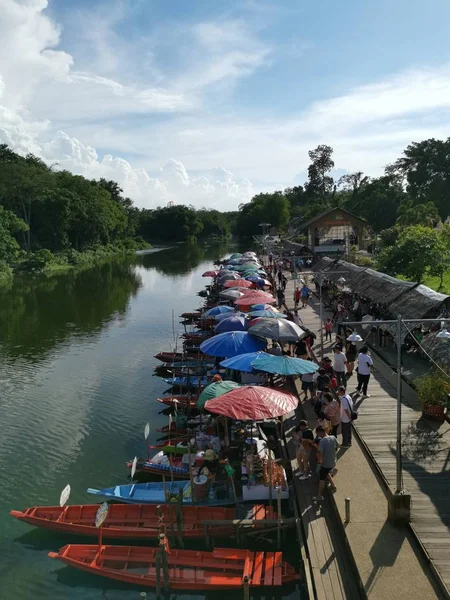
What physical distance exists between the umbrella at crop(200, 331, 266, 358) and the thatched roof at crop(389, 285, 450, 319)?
6307 millimetres

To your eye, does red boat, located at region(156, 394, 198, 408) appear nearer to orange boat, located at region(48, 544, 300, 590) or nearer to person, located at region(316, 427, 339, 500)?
orange boat, located at region(48, 544, 300, 590)

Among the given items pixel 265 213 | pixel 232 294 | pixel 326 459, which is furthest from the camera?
pixel 265 213

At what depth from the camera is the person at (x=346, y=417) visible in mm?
12016

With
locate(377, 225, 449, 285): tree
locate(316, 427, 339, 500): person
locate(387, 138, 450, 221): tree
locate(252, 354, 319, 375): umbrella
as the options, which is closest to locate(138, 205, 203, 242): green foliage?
locate(387, 138, 450, 221): tree

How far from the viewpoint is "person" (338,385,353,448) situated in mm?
12016

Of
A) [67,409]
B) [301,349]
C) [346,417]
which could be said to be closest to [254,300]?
[301,349]

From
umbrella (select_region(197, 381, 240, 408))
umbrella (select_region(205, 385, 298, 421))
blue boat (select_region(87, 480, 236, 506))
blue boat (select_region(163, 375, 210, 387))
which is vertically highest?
umbrella (select_region(205, 385, 298, 421))

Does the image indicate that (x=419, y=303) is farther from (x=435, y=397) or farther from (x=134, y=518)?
(x=134, y=518)

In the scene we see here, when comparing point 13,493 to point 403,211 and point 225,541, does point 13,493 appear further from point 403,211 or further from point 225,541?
point 403,211

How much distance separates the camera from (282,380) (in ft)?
60.4

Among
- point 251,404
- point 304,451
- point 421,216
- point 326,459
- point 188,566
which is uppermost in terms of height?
point 421,216

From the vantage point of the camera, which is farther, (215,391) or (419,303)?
(419,303)

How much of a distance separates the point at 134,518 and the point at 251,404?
12.6ft

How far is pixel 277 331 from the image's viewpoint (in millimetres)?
16438
